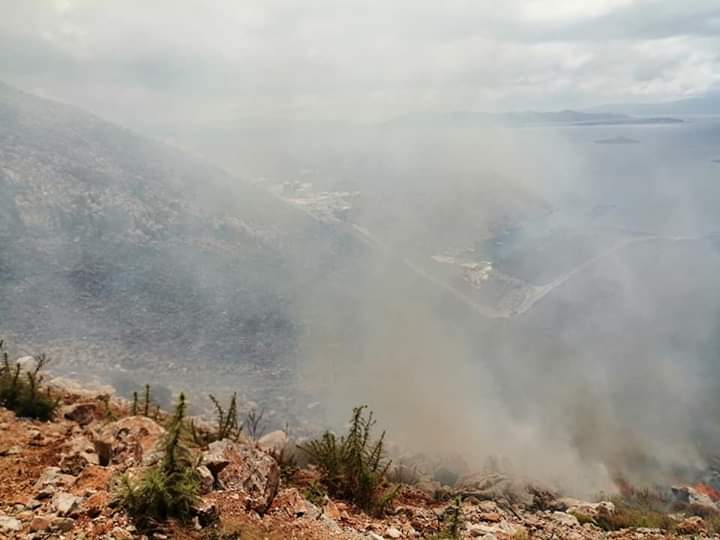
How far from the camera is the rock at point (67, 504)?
4.42m

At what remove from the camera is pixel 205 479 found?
5125mm

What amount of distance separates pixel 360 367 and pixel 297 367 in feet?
9.91

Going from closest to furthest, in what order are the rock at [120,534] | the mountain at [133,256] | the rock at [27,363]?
the rock at [120,534]
the rock at [27,363]
the mountain at [133,256]

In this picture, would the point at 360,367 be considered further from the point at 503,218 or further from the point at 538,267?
the point at 503,218

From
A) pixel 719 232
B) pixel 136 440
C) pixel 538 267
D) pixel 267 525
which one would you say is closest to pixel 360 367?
pixel 136 440

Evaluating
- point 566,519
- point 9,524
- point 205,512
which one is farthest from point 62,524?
point 566,519

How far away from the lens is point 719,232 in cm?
5928

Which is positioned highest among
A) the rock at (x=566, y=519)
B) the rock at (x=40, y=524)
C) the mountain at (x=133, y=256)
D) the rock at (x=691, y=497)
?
the mountain at (x=133, y=256)

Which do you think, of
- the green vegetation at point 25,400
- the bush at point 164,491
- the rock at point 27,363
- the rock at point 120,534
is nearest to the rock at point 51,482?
the bush at point 164,491

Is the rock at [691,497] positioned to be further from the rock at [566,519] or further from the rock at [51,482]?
the rock at [51,482]

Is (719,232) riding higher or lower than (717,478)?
higher

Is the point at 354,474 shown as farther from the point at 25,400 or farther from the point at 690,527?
the point at 690,527

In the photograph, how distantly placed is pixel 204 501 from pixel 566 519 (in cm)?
684

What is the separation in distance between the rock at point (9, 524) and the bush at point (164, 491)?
758 mm
